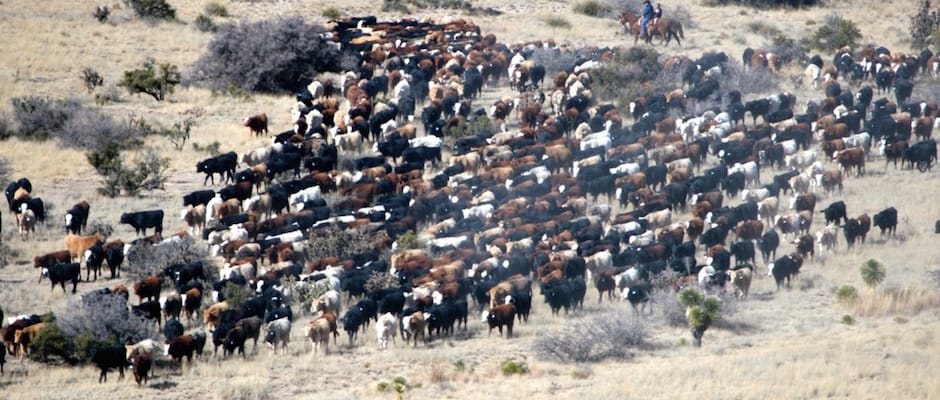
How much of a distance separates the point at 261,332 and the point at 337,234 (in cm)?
428

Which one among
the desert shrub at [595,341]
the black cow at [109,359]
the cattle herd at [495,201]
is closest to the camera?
the black cow at [109,359]

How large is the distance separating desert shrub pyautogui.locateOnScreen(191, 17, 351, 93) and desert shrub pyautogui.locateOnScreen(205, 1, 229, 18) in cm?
863

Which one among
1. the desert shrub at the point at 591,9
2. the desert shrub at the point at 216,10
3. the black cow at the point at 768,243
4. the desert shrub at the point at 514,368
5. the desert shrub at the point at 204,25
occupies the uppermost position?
the desert shrub at the point at 591,9

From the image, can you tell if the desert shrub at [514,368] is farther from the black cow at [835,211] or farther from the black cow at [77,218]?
the black cow at [77,218]

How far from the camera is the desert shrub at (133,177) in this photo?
111 feet

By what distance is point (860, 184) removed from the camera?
110 ft

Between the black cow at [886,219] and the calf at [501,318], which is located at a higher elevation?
the black cow at [886,219]

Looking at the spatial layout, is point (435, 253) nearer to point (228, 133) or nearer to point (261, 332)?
point (261, 332)

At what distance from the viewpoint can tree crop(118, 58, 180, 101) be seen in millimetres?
43719

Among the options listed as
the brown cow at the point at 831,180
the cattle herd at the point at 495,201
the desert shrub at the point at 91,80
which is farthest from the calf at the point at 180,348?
the desert shrub at the point at 91,80

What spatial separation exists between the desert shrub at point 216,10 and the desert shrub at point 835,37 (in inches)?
942

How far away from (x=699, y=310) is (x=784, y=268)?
414 centimetres

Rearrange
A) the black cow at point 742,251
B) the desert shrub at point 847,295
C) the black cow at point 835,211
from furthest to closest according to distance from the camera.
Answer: the black cow at point 835,211 → the black cow at point 742,251 → the desert shrub at point 847,295

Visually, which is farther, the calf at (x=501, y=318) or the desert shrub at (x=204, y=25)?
the desert shrub at (x=204, y=25)
